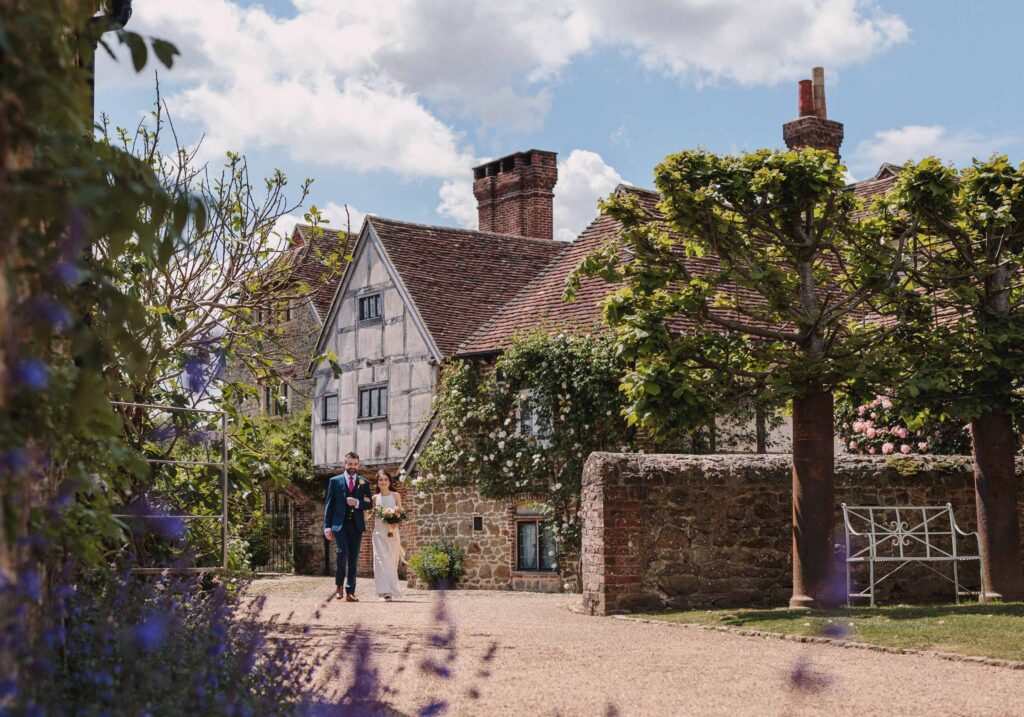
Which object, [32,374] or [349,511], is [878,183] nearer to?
[349,511]

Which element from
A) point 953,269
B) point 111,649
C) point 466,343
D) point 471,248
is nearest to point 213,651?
point 111,649

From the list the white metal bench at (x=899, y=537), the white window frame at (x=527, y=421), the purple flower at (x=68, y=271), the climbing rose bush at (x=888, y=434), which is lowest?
the white metal bench at (x=899, y=537)

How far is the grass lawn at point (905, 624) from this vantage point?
10039 millimetres

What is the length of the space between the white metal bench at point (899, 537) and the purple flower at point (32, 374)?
38.4 ft

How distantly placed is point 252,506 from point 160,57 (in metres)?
7.96

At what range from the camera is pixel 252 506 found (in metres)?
10.9

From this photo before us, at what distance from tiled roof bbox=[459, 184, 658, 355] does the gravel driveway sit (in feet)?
34.2

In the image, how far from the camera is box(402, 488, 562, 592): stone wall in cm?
2233

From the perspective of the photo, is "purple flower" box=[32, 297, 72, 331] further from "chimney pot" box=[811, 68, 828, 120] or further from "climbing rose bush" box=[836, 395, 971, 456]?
"chimney pot" box=[811, 68, 828, 120]

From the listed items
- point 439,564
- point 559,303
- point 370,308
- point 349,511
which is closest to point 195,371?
point 349,511

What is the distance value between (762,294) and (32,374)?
37.0 feet

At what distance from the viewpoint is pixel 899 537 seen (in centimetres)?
1408

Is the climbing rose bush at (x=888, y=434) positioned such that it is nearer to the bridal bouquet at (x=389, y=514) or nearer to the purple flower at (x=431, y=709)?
the bridal bouquet at (x=389, y=514)

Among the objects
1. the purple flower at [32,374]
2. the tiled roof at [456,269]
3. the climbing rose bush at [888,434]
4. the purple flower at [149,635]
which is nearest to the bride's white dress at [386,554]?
the climbing rose bush at [888,434]
